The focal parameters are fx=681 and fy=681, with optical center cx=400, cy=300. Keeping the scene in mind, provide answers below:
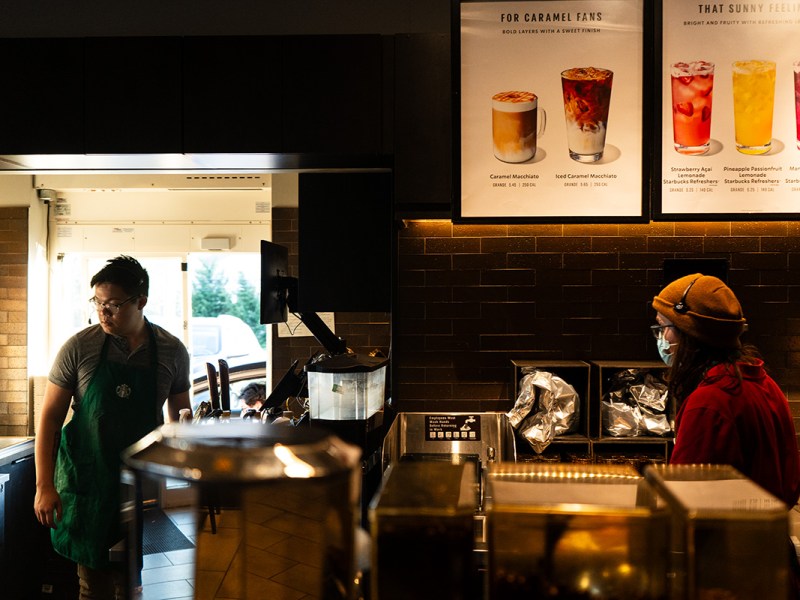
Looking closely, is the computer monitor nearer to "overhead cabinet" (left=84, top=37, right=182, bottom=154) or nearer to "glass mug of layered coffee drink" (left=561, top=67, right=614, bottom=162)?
"overhead cabinet" (left=84, top=37, right=182, bottom=154)

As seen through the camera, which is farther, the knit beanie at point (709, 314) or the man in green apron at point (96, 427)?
the man in green apron at point (96, 427)

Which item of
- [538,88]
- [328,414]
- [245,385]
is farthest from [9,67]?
[245,385]

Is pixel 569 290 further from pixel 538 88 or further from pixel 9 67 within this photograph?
pixel 9 67

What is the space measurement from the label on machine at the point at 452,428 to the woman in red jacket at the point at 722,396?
4.21ft

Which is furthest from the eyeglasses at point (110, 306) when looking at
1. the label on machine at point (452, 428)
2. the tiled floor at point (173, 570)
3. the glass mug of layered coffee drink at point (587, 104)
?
the glass mug of layered coffee drink at point (587, 104)

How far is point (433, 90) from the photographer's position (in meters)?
3.14

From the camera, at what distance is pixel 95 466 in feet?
9.57

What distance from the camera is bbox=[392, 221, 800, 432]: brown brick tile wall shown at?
3.56 meters

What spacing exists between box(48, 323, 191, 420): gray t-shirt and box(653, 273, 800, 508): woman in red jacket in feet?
6.92

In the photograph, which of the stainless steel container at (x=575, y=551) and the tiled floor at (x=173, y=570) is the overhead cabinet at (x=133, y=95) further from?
the stainless steel container at (x=575, y=551)

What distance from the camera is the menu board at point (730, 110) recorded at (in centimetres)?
297

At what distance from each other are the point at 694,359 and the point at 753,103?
143 cm

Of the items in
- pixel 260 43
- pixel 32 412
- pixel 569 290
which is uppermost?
pixel 260 43

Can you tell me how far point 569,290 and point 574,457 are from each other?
876 mm
